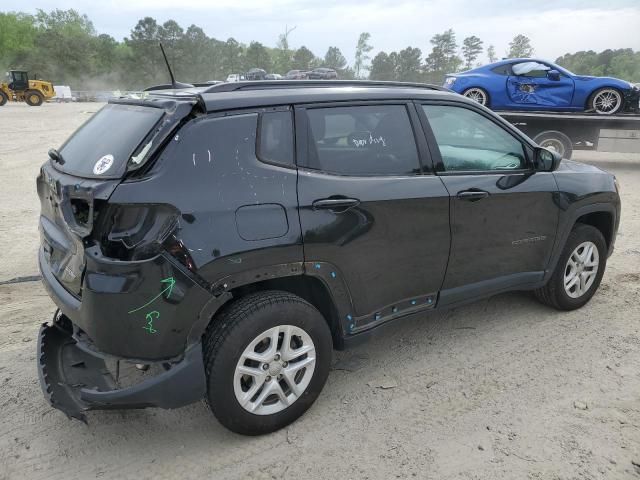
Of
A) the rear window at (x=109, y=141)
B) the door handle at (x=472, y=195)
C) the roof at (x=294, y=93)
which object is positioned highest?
the roof at (x=294, y=93)

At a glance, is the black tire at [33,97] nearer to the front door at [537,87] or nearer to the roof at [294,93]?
the front door at [537,87]

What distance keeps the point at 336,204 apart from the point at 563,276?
2.31 metres

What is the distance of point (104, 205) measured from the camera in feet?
7.25

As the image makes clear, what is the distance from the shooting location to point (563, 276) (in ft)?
13.0

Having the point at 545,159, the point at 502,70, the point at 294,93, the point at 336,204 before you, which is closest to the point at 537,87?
the point at 502,70

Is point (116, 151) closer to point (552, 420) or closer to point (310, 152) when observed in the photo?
point (310, 152)

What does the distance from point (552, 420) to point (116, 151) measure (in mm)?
2732

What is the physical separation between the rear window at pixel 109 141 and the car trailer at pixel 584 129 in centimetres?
986

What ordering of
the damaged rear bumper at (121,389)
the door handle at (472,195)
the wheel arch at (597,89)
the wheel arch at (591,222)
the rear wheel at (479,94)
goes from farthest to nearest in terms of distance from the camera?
the rear wheel at (479,94), the wheel arch at (597,89), the wheel arch at (591,222), the door handle at (472,195), the damaged rear bumper at (121,389)

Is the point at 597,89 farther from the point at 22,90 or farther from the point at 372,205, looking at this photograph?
the point at 22,90

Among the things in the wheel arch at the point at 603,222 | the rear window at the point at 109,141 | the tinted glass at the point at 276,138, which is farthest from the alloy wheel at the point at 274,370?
the wheel arch at the point at 603,222

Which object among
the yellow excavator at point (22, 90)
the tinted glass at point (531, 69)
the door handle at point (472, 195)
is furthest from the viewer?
the yellow excavator at point (22, 90)

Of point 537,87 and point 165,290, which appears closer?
point 165,290

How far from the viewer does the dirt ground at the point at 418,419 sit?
2.47 meters
